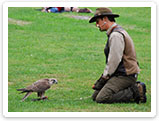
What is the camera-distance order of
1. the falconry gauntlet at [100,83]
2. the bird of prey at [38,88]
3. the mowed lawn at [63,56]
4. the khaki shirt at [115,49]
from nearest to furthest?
the khaki shirt at [115,49]
the mowed lawn at [63,56]
the bird of prey at [38,88]
the falconry gauntlet at [100,83]

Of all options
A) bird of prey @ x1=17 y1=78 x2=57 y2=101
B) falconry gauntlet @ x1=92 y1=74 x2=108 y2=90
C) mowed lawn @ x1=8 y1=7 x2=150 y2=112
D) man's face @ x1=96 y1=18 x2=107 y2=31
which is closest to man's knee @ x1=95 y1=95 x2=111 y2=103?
mowed lawn @ x1=8 y1=7 x2=150 y2=112

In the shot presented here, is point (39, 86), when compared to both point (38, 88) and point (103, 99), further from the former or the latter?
point (103, 99)

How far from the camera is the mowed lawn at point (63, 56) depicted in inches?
295

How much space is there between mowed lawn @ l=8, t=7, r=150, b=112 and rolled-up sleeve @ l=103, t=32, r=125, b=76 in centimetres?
85

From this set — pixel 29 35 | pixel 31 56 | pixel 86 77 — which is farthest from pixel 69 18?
pixel 86 77

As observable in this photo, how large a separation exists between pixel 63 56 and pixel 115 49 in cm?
595

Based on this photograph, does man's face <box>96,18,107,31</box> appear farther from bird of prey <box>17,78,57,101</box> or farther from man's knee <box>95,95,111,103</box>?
bird of prey <box>17,78,57,101</box>

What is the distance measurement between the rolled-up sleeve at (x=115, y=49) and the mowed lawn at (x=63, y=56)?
0.85 metres

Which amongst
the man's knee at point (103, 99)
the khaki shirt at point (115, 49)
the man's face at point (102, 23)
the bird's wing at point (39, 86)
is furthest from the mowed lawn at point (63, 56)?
the man's face at point (102, 23)

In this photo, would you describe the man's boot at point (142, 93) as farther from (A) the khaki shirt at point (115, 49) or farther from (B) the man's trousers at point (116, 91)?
(A) the khaki shirt at point (115, 49)

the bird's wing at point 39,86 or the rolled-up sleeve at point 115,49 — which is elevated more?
the rolled-up sleeve at point 115,49

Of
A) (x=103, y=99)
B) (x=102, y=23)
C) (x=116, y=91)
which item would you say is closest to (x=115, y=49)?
(x=102, y=23)

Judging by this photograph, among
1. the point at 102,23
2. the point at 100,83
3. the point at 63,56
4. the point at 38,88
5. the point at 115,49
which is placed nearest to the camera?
the point at 115,49

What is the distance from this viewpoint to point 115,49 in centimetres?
729
